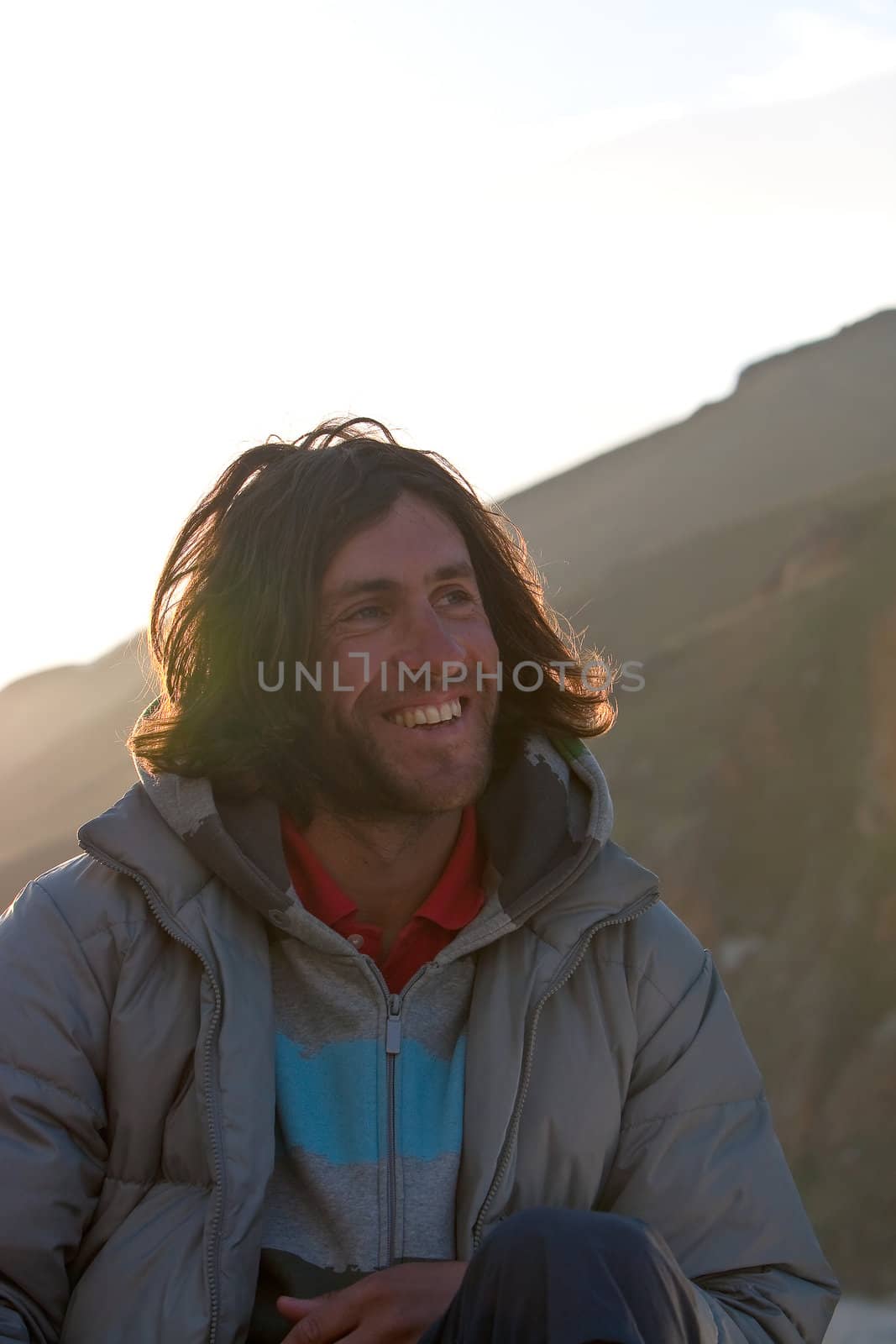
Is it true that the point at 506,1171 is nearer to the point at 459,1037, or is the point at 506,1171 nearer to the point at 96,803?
the point at 459,1037

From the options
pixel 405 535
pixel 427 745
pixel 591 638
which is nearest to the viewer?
pixel 427 745

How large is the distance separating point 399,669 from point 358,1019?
772 millimetres

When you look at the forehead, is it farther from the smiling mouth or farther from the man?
the smiling mouth

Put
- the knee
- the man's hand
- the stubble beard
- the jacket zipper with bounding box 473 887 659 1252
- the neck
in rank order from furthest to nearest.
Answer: the neck
the stubble beard
the jacket zipper with bounding box 473 887 659 1252
the man's hand
the knee

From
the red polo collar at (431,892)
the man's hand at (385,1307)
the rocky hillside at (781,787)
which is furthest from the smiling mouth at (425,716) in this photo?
the man's hand at (385,1307)

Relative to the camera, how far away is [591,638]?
2534 centimetres

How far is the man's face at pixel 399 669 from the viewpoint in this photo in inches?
127

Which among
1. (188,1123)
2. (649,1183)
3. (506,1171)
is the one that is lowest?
(649,1183)

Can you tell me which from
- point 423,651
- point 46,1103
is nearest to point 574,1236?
point 46,1103

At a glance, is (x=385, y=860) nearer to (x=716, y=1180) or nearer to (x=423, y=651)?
(x=423, y=651)

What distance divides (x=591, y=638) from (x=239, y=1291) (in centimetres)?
2289

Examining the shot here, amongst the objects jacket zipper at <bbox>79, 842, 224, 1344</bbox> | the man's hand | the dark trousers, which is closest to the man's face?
jacket zipper at <bbox>79, 842, 224, 1344</bbox>

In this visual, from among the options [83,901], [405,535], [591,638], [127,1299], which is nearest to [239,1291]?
[127,1299]

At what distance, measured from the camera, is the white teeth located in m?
3.23
